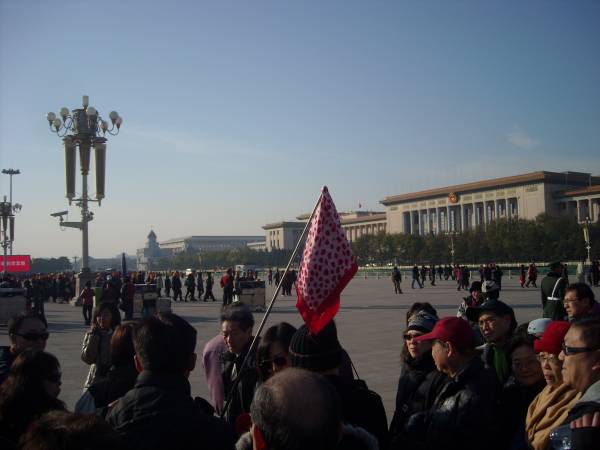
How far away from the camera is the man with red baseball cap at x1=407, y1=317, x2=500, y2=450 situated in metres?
3.42

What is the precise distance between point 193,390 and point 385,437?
6.26m

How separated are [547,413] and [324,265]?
63.7 inches

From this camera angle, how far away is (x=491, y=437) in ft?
11.5

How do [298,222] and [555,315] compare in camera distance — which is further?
[298,222]

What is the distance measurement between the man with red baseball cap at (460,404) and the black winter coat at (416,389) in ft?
0.67

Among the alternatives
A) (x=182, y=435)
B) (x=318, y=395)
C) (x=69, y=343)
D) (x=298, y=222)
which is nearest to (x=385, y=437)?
(x=182, y=435)

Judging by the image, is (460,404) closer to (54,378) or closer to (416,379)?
(416,379)

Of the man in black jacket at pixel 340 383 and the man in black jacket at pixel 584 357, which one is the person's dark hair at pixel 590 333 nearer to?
the man in black jacket at pixel 584 357

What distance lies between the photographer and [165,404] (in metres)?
2.79

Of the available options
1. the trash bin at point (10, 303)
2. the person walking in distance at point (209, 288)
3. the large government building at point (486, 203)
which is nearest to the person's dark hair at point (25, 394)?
the trash bin at point (10, 303)

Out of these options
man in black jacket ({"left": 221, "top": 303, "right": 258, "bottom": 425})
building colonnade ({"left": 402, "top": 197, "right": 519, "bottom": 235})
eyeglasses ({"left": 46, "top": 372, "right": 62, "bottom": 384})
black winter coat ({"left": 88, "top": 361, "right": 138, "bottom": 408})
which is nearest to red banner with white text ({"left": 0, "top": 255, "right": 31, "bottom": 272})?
man in black jacket ({"left": 221, "top": 303, "right": 258, "bottom": 425})

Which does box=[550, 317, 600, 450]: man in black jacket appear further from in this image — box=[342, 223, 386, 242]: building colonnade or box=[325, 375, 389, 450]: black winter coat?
box=[342, 223, 386, 242]: building colonnade

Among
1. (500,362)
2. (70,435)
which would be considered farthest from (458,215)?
(70,435)

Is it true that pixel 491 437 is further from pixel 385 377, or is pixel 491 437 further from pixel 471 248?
pixel 471 248
